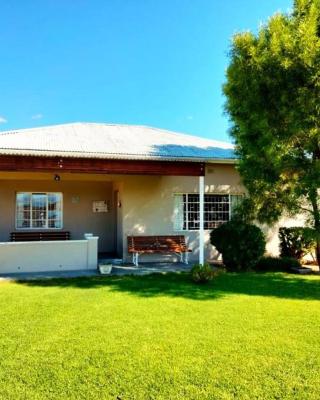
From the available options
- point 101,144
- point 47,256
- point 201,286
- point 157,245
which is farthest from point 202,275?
point 101,144

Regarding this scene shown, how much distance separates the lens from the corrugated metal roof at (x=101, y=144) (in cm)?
957

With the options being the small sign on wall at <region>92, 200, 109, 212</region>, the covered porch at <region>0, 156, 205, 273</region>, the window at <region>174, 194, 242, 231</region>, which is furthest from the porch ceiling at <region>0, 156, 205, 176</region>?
the small sign on wall at <region>92, 200, 109, 212</region>

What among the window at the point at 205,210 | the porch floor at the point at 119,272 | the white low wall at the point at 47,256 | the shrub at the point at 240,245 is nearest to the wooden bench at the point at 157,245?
the porch floor at the point at 119,272

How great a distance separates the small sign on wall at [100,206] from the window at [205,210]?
3101mm

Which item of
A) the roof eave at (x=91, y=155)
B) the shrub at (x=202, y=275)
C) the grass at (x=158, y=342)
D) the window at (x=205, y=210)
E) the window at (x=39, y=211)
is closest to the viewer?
the grass at (x=158, y=342)

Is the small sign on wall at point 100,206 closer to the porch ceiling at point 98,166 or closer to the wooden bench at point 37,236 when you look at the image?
the wooden bench at point 37,236

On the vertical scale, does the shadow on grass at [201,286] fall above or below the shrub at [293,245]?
below

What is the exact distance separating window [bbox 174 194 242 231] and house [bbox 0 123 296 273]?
0.04m

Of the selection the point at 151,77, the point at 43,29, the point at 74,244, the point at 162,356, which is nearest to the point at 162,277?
the point at 74,244

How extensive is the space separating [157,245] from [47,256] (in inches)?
141

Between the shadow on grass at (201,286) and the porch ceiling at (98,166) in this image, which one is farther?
the porch ceiling at (98,166)

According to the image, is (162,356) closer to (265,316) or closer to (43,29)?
(265,316)

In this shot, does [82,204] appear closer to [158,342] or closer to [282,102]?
[282,102]

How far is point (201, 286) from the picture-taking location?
868 centimetres
